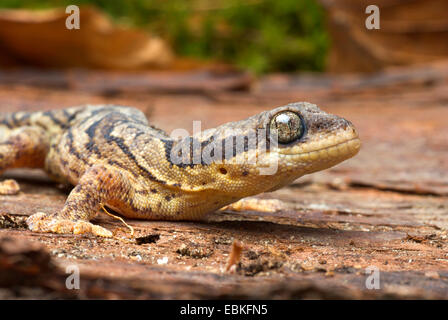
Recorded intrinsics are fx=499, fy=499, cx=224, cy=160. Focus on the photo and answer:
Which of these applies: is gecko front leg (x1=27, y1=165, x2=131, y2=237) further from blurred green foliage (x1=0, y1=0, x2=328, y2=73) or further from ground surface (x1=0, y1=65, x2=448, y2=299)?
blurred green foliage (x1=0, y1=0, x2=328, y2=73)

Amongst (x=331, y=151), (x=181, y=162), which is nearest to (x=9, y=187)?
(x=181, y=162)

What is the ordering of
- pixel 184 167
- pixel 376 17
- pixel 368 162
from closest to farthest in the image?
pixel 184 167 → pixel 368 162 → pixel 376 17

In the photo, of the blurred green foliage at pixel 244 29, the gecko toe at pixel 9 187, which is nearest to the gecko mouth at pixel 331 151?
the gecko toe at pixel 9 187

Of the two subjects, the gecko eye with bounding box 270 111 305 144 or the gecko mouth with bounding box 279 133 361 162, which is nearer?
the gecko mouth with bounding box 279 133 361 162

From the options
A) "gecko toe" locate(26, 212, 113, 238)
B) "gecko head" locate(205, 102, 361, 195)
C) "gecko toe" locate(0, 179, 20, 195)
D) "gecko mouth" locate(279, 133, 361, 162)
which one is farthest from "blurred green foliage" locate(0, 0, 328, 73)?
"gecko toe" locate(26, 212, 113, 238)

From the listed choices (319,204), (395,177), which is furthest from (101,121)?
(395,177)

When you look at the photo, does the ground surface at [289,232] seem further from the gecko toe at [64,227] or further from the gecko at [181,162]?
the gecko at [181,162]
